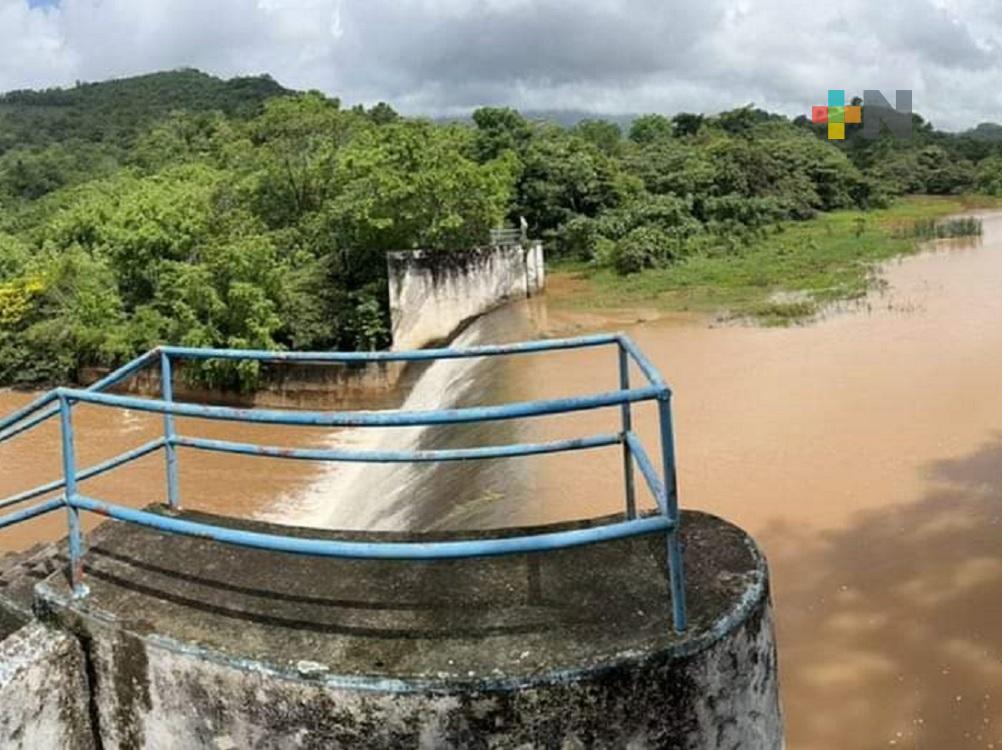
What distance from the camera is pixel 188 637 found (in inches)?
91.2

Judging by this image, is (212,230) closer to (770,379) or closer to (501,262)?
(501,262)

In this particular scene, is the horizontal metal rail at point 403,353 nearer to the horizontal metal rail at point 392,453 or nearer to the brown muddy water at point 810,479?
the horizontal metal rail at point 392,453

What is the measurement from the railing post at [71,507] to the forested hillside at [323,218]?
1464 cm

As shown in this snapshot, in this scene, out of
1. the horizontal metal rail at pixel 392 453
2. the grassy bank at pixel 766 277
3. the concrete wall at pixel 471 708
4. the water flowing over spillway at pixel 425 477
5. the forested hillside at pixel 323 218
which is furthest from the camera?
the grassy bank at pixel 766 277

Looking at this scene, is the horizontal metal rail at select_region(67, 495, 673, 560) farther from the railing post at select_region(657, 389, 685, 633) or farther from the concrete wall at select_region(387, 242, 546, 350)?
the concrete wall at select_region(387, 242, 546, 350)

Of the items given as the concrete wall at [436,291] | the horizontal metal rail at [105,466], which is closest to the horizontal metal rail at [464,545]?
the horizontal metal rail at [105,466]

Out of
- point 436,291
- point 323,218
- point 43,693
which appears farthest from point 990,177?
point 43,693

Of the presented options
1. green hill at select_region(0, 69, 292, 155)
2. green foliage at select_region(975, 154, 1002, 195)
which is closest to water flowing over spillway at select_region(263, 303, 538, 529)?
green foliage at select_region(975, 154, 1002, 195)

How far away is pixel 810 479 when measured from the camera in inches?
348

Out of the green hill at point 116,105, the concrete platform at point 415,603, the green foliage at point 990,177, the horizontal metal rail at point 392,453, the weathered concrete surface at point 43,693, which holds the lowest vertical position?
the weathered concrete surface at point 43,693

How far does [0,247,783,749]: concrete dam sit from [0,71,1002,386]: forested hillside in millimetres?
14719

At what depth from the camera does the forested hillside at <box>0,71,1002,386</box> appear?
18219 millimetres

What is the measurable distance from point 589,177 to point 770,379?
1878 cm

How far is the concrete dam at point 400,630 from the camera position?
6.75 feet
